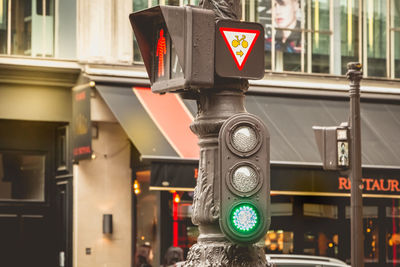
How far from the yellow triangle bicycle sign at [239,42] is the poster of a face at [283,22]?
15590 mm

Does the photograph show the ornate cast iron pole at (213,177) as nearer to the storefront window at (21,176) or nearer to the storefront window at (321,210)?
the storefront window at (21,176)

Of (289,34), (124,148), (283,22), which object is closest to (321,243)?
(289,34)

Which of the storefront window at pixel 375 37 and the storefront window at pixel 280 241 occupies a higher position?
the storefront window at pixel 375 37

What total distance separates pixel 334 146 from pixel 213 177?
745 cm

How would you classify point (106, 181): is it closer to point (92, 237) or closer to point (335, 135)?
point (92, 237)

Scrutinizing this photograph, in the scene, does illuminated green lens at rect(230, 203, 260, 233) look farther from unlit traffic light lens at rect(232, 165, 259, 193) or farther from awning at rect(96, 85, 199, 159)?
awning at rect(96, 85, 199, 159)

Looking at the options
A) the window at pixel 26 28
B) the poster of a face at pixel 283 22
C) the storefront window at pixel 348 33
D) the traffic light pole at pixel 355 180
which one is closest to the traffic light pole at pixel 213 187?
the traffic light pole at pixel 355 180

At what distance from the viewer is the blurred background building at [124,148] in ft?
63.6

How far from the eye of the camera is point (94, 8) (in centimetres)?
1973

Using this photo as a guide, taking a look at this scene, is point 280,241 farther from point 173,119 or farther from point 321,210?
point 173,119

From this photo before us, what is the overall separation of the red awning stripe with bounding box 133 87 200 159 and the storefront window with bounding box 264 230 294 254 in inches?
108

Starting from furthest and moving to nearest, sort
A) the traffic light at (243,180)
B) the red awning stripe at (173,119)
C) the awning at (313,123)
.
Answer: the awning at (313,123)
the red awning stripe at (173,119)
the traffic light at (243,180)

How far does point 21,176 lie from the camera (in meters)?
20.5

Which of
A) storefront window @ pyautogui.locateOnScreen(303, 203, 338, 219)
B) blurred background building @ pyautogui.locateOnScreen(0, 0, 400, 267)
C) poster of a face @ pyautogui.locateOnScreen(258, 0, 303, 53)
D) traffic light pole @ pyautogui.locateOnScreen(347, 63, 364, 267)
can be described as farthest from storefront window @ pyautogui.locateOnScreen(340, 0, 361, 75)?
traffic light pole @ pyautogui.locateOnScreen(347, 63, 364, 267)
